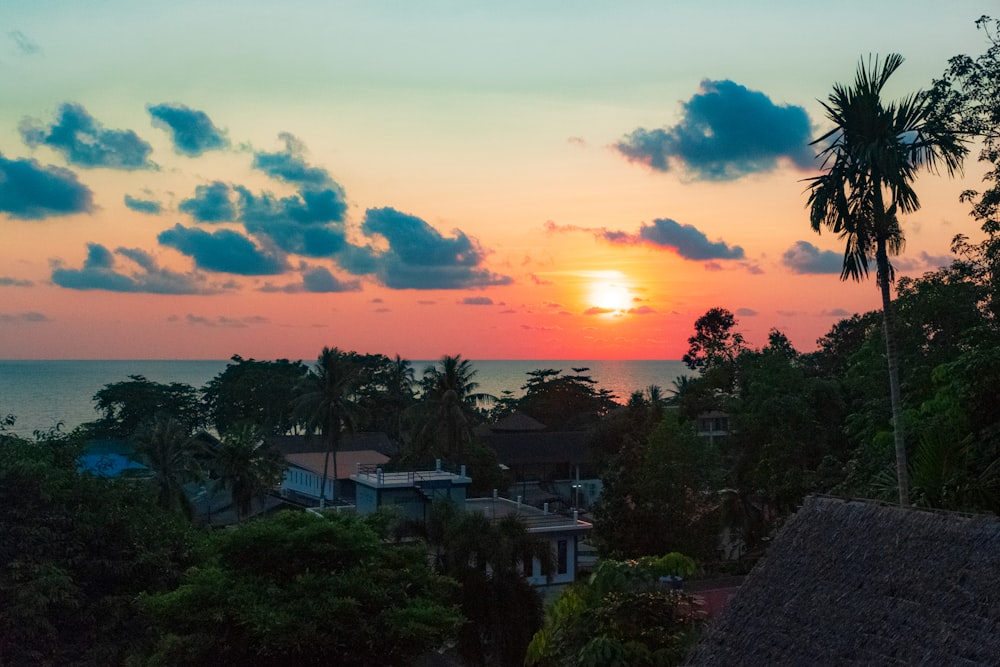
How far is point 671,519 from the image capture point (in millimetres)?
40031

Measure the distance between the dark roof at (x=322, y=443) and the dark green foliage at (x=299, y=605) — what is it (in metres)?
49.1

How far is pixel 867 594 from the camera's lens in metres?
14.4

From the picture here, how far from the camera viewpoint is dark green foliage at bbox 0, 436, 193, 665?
72.5 ft

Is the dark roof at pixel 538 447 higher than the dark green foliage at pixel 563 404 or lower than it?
lower

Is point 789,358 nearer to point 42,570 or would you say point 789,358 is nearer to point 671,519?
point 671,519

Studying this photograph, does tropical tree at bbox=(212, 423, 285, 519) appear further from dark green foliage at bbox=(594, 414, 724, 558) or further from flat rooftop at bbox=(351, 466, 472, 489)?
dark green foliage at bbox=(594, 414, 724, 558)

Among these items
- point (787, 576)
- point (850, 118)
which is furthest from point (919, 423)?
point (787, 576)

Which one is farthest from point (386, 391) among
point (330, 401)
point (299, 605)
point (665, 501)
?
point (299, 605)

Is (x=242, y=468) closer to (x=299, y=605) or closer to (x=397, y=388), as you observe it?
(x=299, y=605)

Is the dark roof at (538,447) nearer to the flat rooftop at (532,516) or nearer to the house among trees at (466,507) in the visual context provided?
the flat rooftop at (532,516)

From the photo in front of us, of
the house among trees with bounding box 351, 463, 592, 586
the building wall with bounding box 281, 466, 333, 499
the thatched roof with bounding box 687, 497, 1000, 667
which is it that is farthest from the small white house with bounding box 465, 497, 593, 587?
the thatched roof with bounding box 687, 497, 1000, 667

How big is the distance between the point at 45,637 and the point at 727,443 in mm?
34124

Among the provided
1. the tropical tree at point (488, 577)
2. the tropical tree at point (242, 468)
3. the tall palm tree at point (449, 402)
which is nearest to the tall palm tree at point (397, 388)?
the tall palm tree at point (449, 402)

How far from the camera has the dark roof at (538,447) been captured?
75.4m
